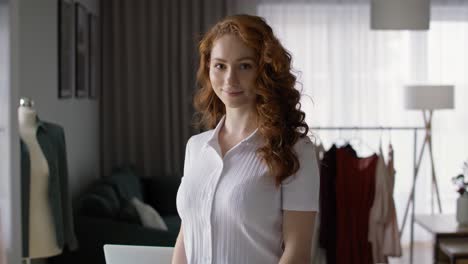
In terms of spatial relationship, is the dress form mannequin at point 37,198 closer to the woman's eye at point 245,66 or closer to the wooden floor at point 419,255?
the woman's eye at point 245,66

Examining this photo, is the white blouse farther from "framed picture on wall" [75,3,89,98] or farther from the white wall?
"framed picture on wall" [75,3,89,98]

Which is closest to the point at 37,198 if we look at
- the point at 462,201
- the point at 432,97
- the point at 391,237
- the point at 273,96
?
the point at 273,96

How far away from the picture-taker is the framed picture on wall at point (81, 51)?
5.11m

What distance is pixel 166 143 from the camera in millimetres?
6477

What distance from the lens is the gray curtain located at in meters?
6.43

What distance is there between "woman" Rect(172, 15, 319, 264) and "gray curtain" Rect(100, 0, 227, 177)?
190 inches

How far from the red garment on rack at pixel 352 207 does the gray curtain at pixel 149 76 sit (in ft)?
7.26

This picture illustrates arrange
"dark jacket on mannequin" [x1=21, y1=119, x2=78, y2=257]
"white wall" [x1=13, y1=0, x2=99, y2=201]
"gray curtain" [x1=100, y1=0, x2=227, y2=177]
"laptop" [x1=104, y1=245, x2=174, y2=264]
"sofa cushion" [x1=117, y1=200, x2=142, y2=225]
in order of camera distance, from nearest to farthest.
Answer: "laptop" [x1=104, y1=245, x2=174, y2=264] < "dark jacket on mannequin" [x1=21, y1=119, x2=78, y2=257] < "white wall" [x1=13, y1=0, x2=99, y2=201] < "sofa cushion" [x1=117, y1=200, x2=142, y2=225] < "gray curtain" [x1=100, y1=0, x2=227, y2=177]

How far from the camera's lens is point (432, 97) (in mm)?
5363

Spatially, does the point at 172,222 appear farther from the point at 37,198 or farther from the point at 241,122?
the point at 241,122

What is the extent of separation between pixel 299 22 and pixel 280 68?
500cm

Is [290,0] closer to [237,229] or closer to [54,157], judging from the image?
[54,157]

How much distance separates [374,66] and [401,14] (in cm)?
189

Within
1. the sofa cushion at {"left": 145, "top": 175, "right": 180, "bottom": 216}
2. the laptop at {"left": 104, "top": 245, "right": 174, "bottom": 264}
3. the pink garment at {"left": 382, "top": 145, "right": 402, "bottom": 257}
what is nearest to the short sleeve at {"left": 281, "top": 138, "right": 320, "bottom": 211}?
the laptop at {"left": 104, "top": 245, "right": 174, "bottom": 264}
